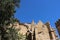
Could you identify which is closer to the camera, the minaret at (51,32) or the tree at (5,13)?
the tree at (5,13)

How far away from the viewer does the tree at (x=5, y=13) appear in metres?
16.7

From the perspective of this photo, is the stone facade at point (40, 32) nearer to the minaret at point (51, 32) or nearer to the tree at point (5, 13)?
the minaret at point (51, 32)

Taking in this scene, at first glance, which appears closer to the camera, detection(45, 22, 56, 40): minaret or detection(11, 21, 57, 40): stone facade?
detection(11, 21, 57, 40): stone facade

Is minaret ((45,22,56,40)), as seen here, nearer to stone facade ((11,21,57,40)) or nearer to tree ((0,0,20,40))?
stone facade ((11,21,57,40))

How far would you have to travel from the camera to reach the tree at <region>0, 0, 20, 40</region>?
1667 centimetres

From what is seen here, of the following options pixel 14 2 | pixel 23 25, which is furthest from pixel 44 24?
pixel 14 2

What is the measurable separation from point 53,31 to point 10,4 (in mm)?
17925

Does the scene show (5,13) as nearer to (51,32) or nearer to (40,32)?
(40,32)

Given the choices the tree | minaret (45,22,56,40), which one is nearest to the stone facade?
minaret (45,22,56,40)

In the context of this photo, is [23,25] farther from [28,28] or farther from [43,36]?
[43,36]

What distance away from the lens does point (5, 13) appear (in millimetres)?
17516

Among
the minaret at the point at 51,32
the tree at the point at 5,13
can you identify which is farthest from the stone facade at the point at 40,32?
the tree at the point at 5,13

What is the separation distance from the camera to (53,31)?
33.4 metres

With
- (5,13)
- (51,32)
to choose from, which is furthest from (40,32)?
(5,13)
